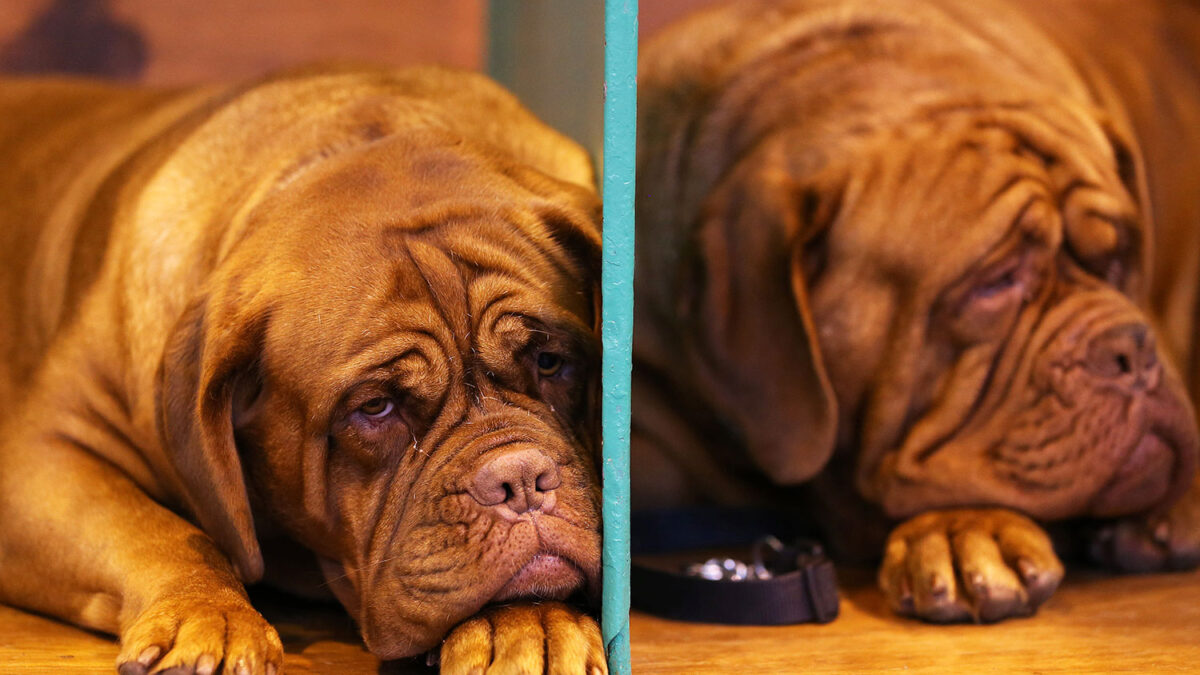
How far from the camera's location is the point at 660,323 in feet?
8.21

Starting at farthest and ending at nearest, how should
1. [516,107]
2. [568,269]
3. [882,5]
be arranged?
[882,5] → [516,107] → [568,269]

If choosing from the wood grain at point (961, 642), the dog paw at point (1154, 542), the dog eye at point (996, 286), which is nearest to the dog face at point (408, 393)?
the wood grain at point (961, 642)

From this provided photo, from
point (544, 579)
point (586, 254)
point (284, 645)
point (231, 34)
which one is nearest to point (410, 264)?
point (586, 254)

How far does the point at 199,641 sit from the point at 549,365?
0.60m

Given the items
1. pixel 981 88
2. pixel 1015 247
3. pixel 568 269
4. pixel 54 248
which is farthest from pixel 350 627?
pixel 981 88

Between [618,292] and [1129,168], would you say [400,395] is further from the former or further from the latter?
[1129,168]

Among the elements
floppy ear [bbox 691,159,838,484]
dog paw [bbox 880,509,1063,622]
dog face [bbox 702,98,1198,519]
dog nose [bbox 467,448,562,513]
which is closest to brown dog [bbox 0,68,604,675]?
dog nose [bbox 467,448,562,513]

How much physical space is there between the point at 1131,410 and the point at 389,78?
1.41m

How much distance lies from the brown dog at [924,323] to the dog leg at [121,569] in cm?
97

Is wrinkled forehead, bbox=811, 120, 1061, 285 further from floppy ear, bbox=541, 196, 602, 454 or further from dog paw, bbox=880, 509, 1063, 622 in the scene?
floppy ear, bbox=541, 196, 602, 454

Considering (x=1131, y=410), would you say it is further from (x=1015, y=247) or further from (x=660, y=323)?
(x=660, y=323)

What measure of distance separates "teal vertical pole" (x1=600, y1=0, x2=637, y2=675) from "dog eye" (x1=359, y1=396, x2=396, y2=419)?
327 millimetres

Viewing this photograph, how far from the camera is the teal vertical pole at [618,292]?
1.58 metres

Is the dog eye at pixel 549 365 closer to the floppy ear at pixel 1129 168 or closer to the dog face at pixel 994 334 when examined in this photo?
the dog face at pixel 994 334
